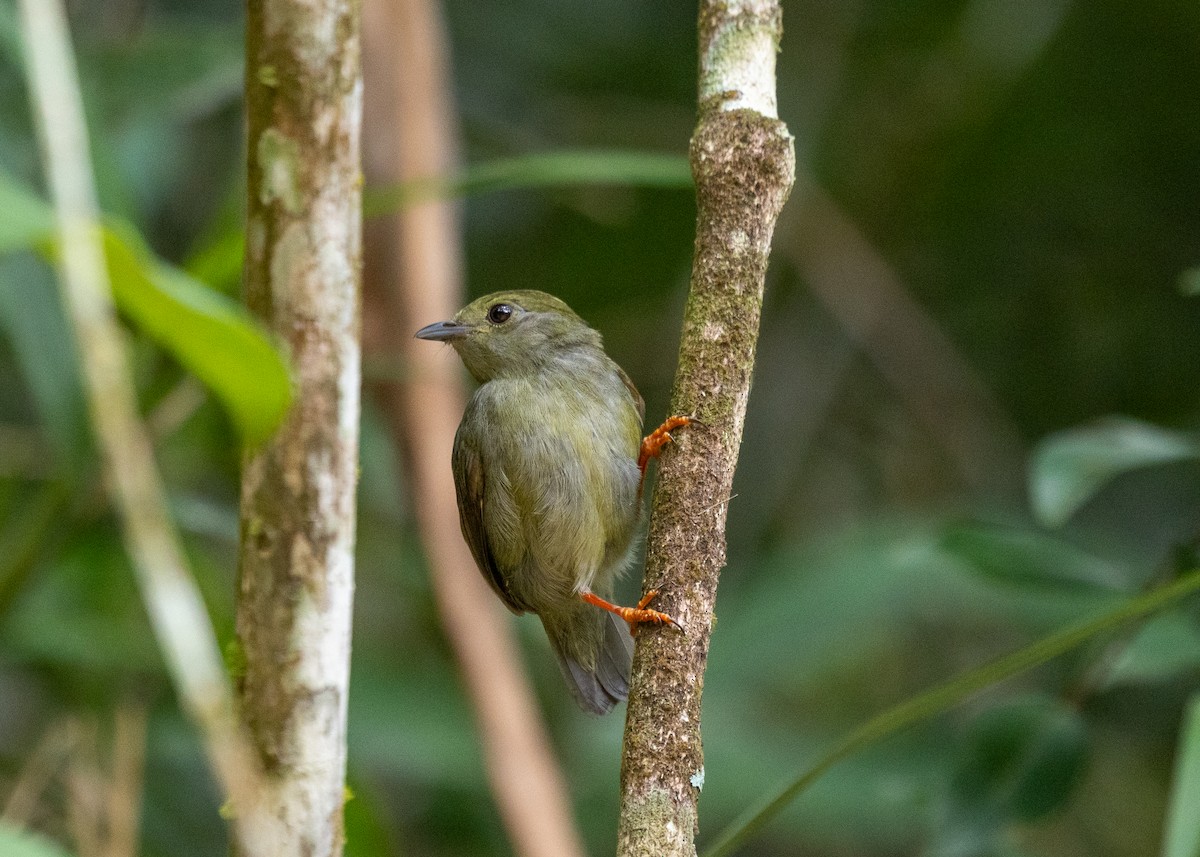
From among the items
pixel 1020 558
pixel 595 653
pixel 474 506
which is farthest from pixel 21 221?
pixel 595 653

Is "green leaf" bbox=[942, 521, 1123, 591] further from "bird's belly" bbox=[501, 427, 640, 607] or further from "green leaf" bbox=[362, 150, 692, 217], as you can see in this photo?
"green leaf" bbox=[362, 150, 692, 217]

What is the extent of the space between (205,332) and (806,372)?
4.78 meters

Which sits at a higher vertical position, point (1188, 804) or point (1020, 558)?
point (1020, 558)

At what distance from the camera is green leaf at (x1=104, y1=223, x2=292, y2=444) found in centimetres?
155

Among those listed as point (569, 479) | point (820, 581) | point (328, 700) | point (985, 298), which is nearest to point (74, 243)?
point (328, 700)

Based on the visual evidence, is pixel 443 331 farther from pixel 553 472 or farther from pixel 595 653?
pixel 595 653

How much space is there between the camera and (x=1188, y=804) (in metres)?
2.40

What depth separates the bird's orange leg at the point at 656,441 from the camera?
2359 millimetres

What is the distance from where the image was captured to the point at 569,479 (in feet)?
12.3

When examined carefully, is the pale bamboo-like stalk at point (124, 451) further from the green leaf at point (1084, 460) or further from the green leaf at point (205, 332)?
the green leaf at point (1084, 460)

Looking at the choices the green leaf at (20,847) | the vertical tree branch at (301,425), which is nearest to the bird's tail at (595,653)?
the vertical tree branch at (301,425)

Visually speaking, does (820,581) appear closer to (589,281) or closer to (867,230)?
(589,281)

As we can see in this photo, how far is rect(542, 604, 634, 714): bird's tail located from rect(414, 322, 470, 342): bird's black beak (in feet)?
2.97

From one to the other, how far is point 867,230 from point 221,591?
3.47 meters
